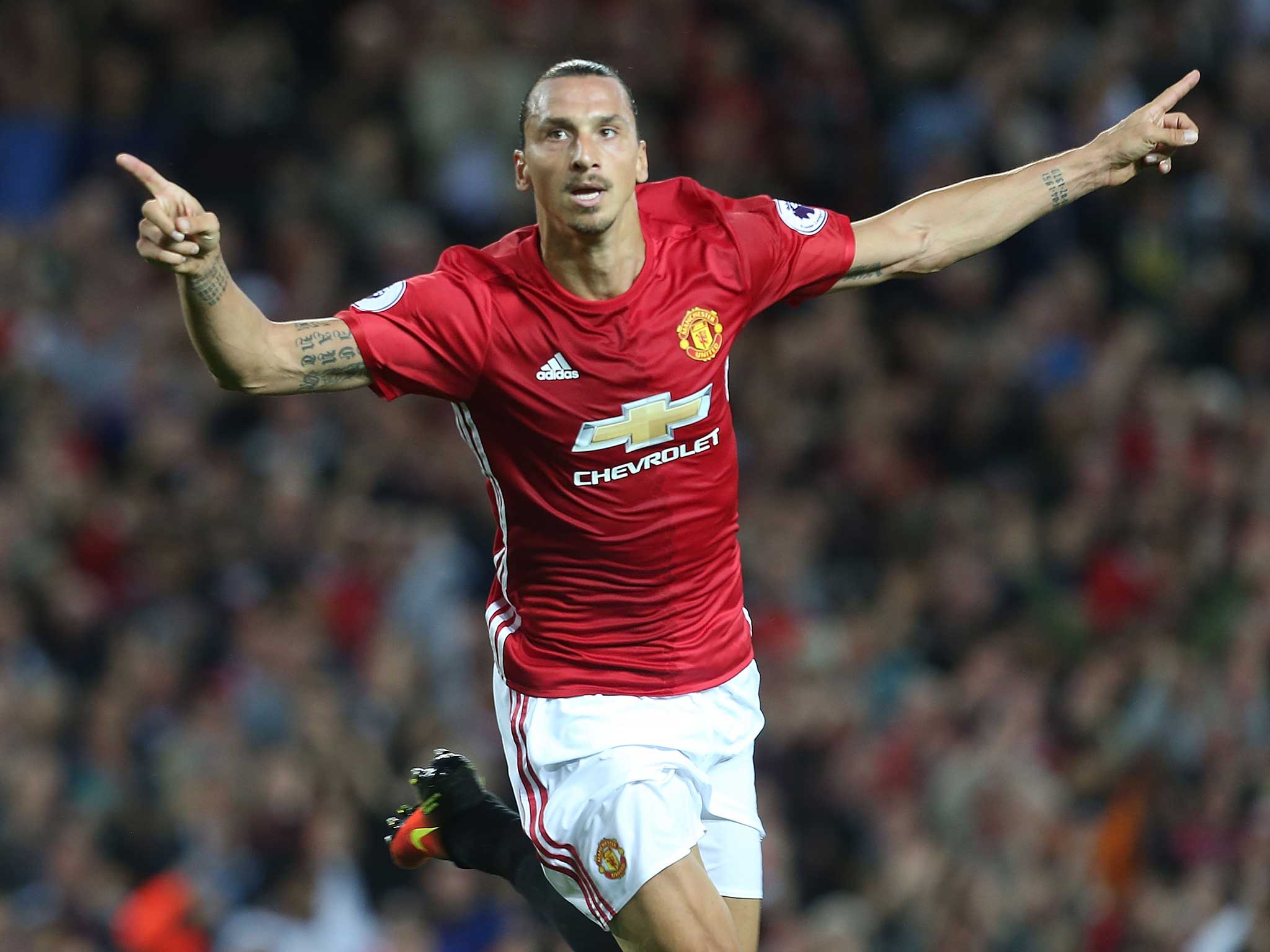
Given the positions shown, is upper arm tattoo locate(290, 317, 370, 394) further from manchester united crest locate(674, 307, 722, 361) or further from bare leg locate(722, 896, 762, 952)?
bare leg locate(722, 896, 762, 952)

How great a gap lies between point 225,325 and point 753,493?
6185 millimetres

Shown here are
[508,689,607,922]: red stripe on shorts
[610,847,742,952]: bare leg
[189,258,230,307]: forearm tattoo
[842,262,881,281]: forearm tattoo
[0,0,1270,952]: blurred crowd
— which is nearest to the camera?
[189,258,230,307]: forearm tattoo

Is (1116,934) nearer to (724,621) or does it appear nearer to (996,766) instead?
(996,766)

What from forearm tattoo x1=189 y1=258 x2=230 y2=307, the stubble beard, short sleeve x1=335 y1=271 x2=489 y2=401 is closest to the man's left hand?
the stubble beard

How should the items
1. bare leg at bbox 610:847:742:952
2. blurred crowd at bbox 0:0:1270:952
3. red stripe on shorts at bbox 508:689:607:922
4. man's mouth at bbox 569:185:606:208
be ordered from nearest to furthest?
1. bare leg at bbox 610:847:742:952
2. man's mouth at bbox 569:185:606:208
3. red stripe on shorts at bbox 508:689:607:922
4. blurred crowd at bbox 0:0:1270:952

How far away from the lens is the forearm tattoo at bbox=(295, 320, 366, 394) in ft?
14.1

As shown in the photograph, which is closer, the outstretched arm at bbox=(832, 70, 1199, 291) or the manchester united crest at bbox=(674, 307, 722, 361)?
the manchester united crest at bbox=(674, 307, 722, 361)

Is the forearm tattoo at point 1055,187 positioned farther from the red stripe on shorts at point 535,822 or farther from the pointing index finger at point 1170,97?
the red stripe on shorts at point 535,822

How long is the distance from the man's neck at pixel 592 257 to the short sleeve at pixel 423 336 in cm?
24

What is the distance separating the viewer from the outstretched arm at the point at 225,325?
3916mm

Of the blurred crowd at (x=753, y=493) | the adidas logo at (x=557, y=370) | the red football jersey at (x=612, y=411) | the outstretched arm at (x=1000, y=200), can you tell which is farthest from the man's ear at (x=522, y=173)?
the blurred crowd at (x=753, y=493)

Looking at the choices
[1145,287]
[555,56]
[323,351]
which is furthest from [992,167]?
[323,351]

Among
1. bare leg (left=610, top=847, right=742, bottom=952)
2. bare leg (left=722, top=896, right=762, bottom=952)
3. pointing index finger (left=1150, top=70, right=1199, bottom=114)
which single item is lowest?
bare leg (left=722, top=896, right=762, bottom=952)

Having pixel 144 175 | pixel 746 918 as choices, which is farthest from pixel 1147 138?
pixel 144 175
